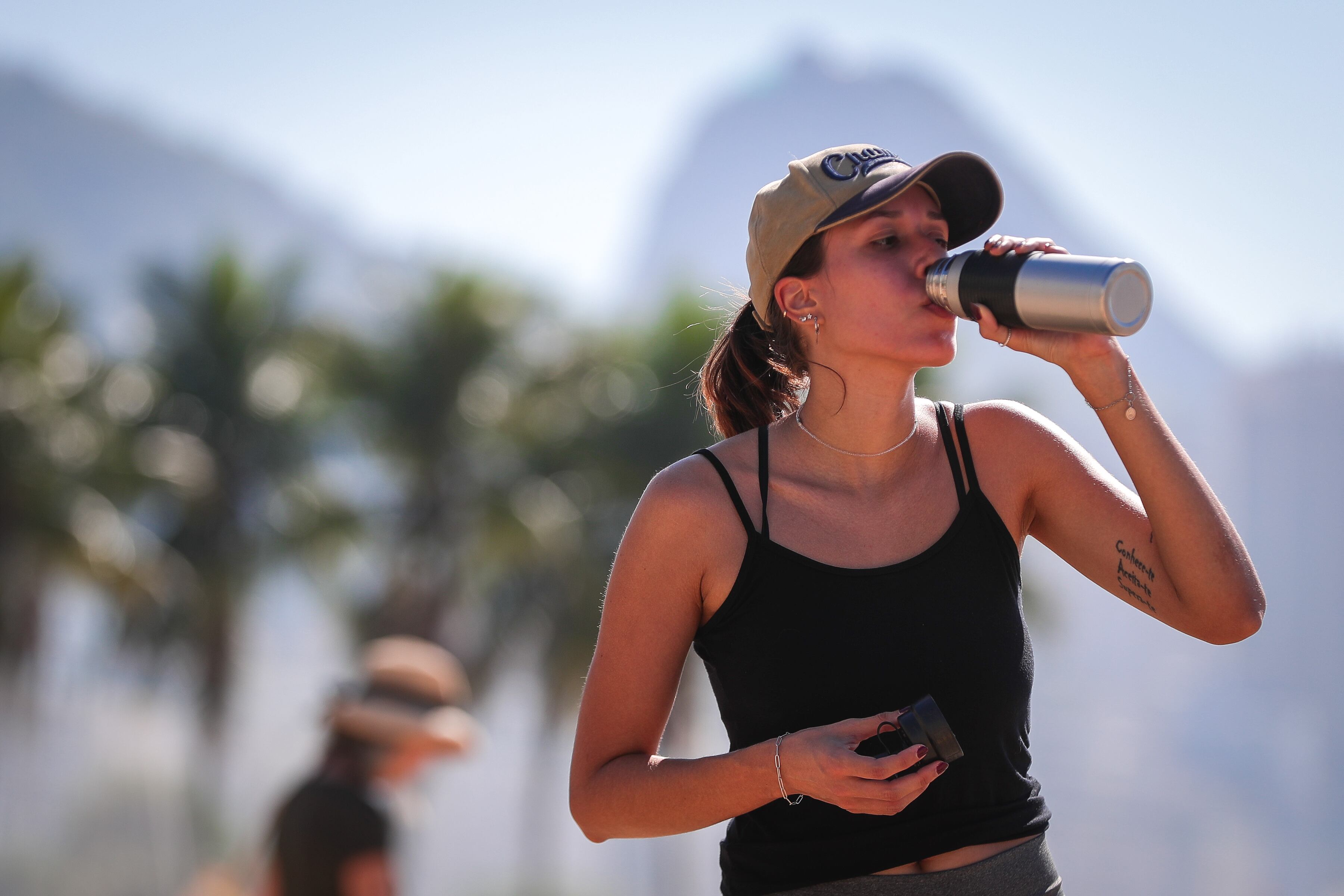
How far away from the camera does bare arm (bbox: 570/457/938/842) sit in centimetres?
189

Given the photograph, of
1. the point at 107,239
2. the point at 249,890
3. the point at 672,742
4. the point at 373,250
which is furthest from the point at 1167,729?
the point at 107,239

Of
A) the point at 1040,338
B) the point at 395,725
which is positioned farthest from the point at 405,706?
the point at 1040,338

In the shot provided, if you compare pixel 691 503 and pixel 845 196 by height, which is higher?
pixel 845 196

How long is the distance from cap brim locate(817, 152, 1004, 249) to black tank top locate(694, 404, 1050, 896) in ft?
1.89

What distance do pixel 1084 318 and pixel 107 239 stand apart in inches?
8034

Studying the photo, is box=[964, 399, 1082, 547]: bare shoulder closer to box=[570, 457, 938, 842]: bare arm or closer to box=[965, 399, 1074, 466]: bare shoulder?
box=[965, 399, 1074, 466]: bare shoulder

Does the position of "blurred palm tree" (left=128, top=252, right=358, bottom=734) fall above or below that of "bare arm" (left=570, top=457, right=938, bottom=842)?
above

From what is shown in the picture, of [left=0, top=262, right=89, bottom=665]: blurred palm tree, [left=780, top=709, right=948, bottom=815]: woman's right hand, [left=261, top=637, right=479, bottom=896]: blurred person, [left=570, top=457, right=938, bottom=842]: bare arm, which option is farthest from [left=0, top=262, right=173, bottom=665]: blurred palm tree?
[left=780, top=709, right=948, bottom=815]: woman's right hand

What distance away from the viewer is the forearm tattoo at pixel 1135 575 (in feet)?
6.63

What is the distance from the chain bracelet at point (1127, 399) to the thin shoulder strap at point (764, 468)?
57cm

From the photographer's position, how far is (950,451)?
210cm

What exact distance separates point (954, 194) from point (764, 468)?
64 centimetres

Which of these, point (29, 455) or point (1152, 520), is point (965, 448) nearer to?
point (1152, 520)

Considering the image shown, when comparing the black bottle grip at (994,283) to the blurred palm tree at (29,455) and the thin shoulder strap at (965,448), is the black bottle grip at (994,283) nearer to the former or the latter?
the thin shoulder strap at (965,448)
